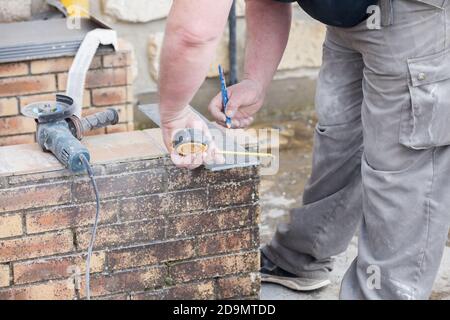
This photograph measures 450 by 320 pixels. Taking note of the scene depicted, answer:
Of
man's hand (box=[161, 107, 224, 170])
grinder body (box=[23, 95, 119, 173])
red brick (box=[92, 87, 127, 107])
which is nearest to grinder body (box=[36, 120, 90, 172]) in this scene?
grinder body (box=[23, 95, 119, 173])

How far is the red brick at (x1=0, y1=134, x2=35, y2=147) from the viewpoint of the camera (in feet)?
Answer: 11.8

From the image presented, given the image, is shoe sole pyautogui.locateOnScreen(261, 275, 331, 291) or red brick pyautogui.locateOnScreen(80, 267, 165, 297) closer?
red brick pyautogui.locateOnScreen(80, 267, 165, 297)

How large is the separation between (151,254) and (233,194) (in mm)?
332

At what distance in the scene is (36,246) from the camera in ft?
8.68

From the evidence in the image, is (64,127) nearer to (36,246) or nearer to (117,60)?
(36,246)

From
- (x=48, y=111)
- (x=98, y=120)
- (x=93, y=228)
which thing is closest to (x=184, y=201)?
(x=93, y=228)

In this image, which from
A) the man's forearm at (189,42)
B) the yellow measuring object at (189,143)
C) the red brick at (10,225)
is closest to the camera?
the man's forearm at (189,42)

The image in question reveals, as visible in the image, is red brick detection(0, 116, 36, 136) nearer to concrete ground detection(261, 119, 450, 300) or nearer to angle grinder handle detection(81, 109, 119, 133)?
angle grinder handle detection(81, 109, 119, 133)

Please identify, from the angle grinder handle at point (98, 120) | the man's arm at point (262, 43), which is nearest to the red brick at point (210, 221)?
the man's arm at point (262, 43)

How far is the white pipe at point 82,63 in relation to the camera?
351 cm

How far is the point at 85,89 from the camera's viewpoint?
3.67m

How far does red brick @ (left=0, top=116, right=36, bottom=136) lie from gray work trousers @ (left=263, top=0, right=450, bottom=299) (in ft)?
4.13

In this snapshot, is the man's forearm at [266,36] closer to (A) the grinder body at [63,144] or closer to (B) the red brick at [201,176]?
(B) the red brick at [201,176]

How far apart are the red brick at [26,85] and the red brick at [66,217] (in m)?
1.09
